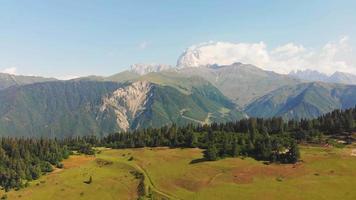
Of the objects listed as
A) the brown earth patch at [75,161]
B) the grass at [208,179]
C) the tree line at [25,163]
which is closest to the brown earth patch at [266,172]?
the grass at [208,179]

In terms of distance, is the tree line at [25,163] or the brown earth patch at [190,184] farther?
the tree line at [25,163]

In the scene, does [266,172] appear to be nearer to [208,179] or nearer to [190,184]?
[208,179]

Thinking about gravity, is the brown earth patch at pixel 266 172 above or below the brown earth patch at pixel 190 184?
above

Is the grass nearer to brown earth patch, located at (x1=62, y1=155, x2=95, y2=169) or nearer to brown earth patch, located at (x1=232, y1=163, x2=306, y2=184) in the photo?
brown earth patch, located at (x1=232, y1=163, x2=306, y2=184)

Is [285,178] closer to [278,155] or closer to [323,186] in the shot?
[323,186]

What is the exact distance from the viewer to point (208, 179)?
143 meters

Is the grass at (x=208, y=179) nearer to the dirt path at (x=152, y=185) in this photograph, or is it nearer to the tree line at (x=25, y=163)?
the dirt path at (x=152, y=185)

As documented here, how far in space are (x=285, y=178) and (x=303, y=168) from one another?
46.4 ft

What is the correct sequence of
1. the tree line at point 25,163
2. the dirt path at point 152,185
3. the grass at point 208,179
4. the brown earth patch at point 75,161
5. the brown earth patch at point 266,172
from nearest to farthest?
the grass at point 208,179
the dirt path at point 152,185
the brown earth patch at point 266,172
the tree line at point 25,163
the brown earth patch at point 75,161

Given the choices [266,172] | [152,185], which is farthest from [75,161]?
[266,172]

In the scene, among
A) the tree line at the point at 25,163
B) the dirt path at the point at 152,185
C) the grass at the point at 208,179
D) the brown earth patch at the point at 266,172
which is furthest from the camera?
the tree line at the point at 25,163

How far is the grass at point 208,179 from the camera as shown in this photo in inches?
→ 4943

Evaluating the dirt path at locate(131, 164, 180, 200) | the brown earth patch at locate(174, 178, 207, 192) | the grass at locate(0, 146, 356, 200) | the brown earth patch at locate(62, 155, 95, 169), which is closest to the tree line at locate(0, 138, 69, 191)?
the brown earth patch at locate(62, 155, 95, 169)

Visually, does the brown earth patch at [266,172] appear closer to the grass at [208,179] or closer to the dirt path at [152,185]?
the grass at [208,179]
